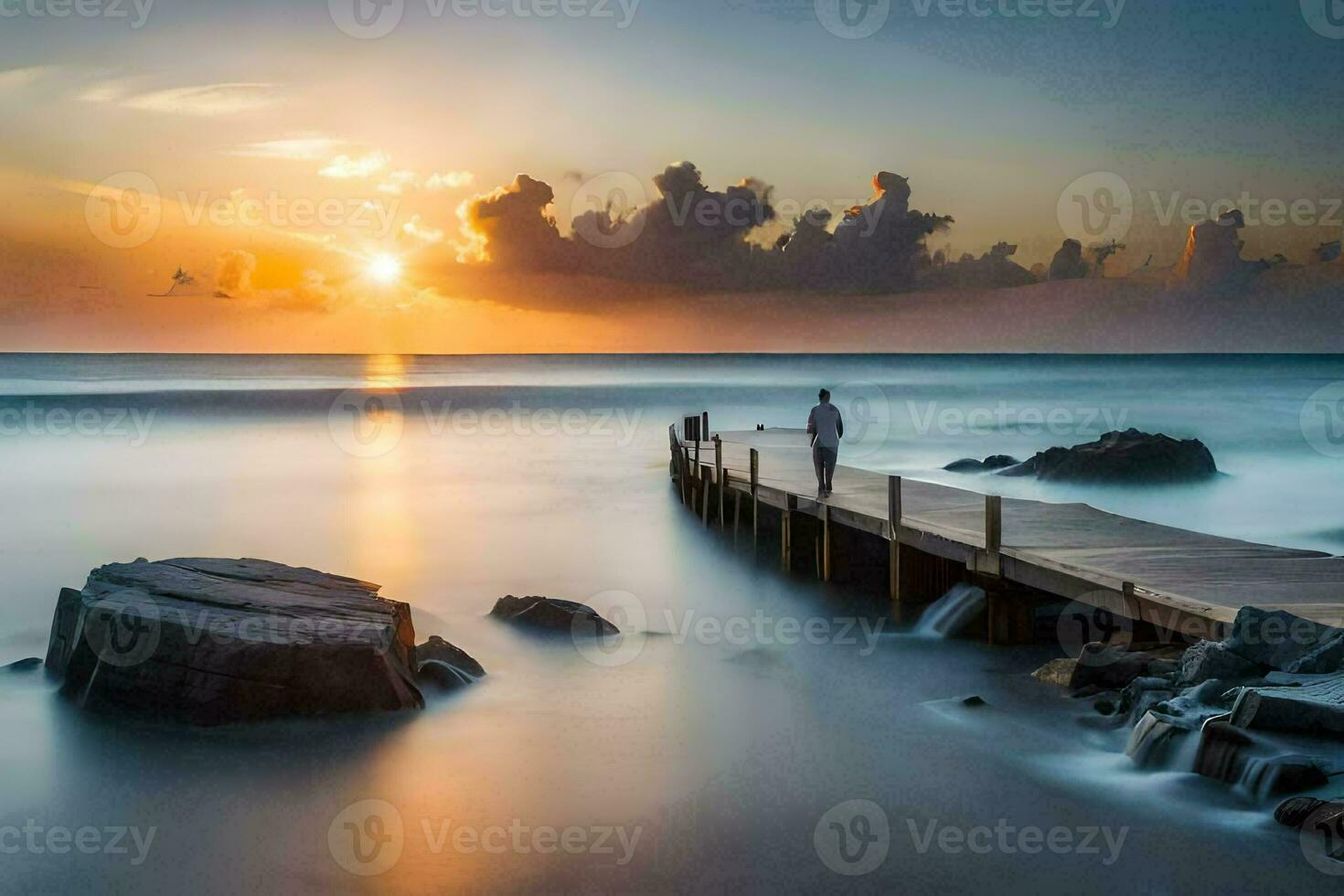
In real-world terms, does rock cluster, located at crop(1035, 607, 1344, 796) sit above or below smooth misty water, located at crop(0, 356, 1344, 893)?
above

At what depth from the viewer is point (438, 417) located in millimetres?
61062

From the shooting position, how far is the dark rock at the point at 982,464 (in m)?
30.5

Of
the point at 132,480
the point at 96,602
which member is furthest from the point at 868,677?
the point at 132,480

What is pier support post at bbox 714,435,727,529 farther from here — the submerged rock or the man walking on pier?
the submerged rock

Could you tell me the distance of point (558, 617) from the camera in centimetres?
1421

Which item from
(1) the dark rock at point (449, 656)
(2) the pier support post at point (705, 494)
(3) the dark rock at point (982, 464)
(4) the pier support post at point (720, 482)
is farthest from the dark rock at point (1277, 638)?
(3) the dark rock at point (982, 464)
